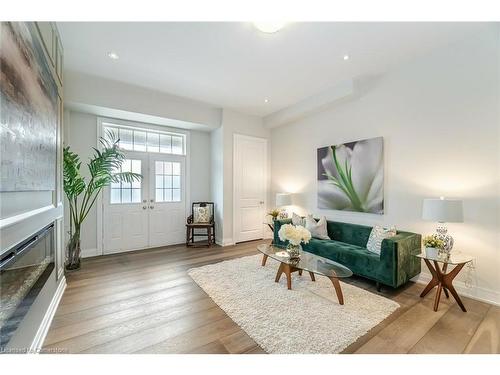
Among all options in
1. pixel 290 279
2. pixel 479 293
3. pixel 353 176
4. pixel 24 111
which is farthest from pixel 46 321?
pixel 479 293

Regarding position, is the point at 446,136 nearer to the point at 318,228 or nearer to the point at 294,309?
the point at 318,228

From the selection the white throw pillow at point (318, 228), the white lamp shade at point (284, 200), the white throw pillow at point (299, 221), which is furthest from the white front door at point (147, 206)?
the white throw pillow at point (318, 228)

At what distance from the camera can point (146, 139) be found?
4617mm

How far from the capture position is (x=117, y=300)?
242cm

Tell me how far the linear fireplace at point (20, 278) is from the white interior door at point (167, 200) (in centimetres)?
258

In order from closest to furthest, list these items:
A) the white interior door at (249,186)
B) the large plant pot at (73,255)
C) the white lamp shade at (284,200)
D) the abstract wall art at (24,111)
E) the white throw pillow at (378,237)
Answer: the abstract wall art at (24,111) < the white throw pillow at (378,237) < the large plant pot at (73,255) < the white lamp shade at (284,200) < the white interior door at (249,186)

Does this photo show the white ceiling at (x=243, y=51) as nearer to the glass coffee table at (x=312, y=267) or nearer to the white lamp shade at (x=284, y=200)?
the white lamp shade at (x=284, y=200)

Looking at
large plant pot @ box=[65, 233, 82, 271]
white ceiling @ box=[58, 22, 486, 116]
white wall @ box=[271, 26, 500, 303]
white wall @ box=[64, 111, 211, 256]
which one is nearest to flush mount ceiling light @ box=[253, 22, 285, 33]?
white ceiling @ box=[58, 22, 486, 116]

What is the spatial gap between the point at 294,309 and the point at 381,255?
1.30 m

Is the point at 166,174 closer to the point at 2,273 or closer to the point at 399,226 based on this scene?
the point at 2,273

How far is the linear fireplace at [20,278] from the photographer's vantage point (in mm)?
1254

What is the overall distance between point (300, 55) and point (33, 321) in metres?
3.85

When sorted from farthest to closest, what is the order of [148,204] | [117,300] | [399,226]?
[148,204] < [399,226] < [117,300]
